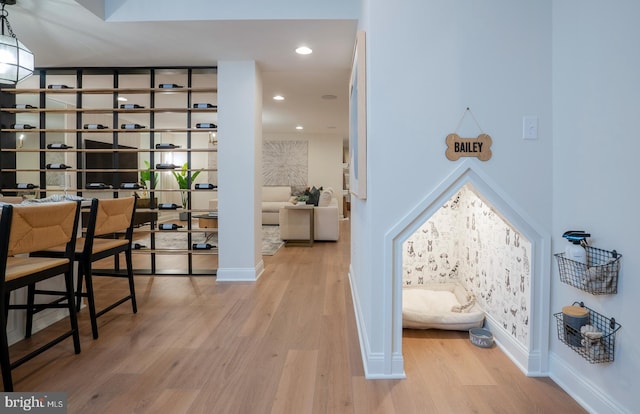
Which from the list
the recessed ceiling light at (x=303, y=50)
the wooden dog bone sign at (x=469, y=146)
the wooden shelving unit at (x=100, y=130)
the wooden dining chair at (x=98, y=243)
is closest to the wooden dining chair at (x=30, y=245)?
the wooden dining chair at (x=98, y=243)

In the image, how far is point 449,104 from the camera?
1.82 meters

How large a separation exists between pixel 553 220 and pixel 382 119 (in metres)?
1.05

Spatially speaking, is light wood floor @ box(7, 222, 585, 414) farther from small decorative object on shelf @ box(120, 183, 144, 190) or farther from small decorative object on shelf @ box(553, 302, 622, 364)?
small decorative object on shelf @ box(120, 183, 144, 190)

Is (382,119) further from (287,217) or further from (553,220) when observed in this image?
(287,217)

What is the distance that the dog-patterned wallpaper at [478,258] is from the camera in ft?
6.48

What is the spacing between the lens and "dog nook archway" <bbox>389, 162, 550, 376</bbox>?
5.98 feet

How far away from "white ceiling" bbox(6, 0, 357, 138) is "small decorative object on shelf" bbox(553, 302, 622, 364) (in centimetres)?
246

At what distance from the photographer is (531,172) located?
1.82 m

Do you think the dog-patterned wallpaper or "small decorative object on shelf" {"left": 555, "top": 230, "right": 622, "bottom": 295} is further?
the dog-patterned wallpaper

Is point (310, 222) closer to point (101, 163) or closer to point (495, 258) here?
point (495, 258)

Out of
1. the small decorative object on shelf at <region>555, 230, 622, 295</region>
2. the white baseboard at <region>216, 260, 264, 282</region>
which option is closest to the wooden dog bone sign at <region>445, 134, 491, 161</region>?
the small decorative object on shelf at <region>555, 230, 622, 295</region>

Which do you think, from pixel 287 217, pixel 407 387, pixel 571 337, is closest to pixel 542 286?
pixel 571 337

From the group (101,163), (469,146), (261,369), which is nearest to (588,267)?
(469,146)

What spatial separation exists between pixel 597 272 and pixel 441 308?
125cm
